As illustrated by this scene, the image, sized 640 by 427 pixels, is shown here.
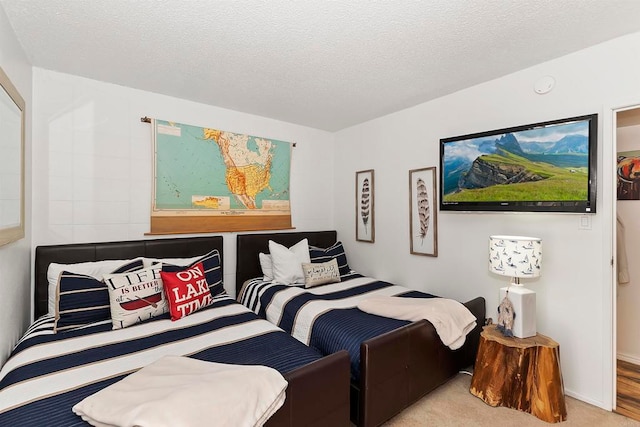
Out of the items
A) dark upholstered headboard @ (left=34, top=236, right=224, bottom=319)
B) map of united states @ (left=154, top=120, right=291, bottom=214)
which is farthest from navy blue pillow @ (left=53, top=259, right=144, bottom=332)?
map of united states @ (left=154, top=120, right=291, bottom=214)

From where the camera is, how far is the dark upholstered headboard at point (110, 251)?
2.34 m

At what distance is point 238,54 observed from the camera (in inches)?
86.9

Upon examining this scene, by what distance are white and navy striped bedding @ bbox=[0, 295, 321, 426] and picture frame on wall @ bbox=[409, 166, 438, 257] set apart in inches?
69.9

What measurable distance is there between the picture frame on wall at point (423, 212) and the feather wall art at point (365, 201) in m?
0.65

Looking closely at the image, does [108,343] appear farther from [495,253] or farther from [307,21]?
[495,253]

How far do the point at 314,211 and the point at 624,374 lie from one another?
3.35 meters

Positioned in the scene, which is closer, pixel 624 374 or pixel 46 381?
pixel 46 381

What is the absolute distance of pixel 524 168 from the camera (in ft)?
7.82

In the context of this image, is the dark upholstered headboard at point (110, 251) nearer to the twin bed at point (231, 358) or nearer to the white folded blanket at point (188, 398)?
the twin bed at point (231, 358)

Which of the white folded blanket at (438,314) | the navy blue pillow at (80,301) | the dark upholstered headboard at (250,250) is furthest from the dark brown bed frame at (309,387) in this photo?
the dark upholstered headboard at (250,250)

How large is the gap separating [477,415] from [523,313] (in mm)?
759

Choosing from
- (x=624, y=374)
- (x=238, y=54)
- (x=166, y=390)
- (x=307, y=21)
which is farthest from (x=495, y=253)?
(x=238, y=54)

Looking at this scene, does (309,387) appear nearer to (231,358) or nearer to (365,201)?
(231,358)

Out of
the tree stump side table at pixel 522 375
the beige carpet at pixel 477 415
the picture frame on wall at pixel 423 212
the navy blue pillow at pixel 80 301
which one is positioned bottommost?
the beige carpet at pixel 477 415
